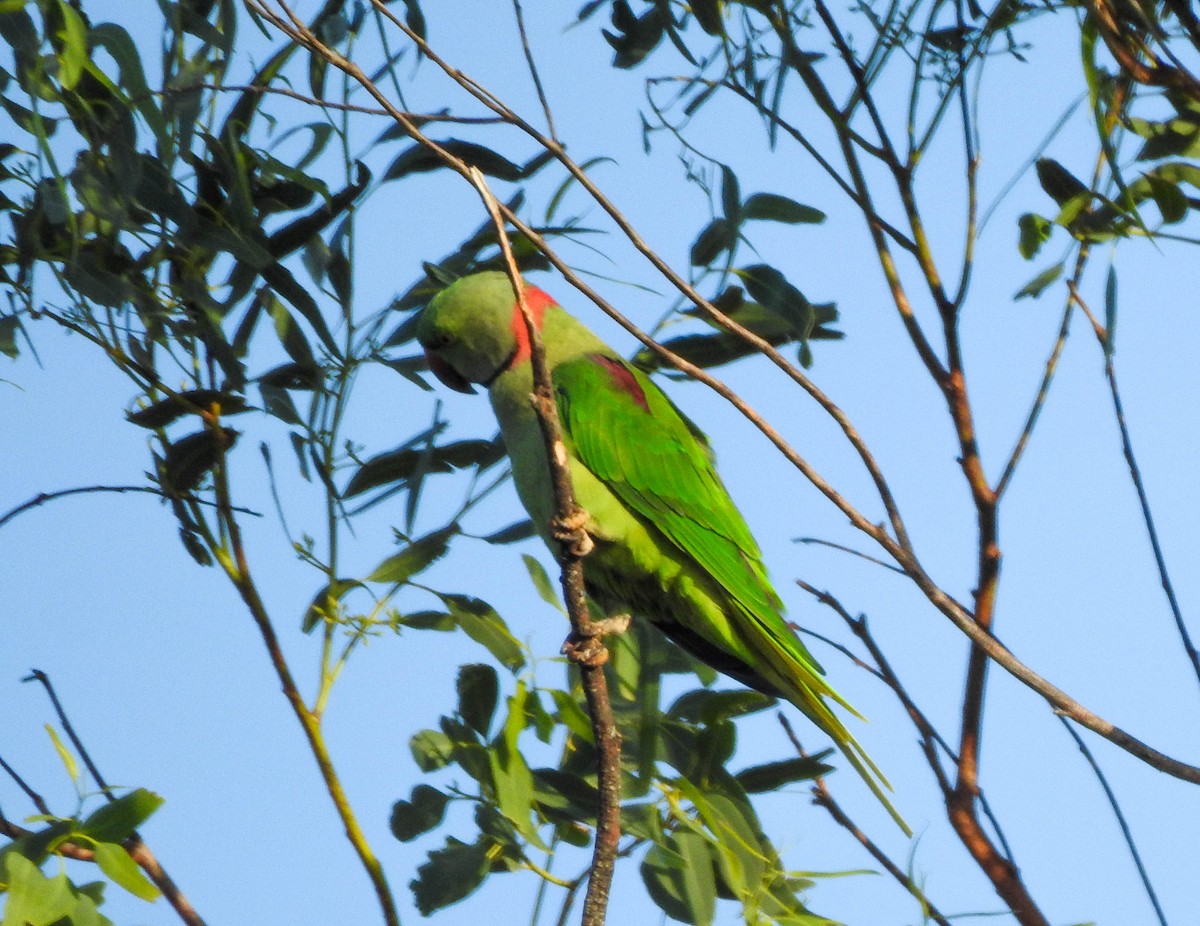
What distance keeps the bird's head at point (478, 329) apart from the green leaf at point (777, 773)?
1070mm

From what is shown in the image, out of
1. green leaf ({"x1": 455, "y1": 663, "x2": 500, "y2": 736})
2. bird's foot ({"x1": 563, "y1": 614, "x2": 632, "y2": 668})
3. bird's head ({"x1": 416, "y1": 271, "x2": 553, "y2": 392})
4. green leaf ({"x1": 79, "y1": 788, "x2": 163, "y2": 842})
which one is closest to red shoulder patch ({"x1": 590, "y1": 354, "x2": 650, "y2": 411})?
bird's head ({"x1": 416, "y1": 271, "x2": 553, "y2": 392})

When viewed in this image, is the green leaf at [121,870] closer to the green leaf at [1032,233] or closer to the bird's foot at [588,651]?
the bird's foot at [588,651]

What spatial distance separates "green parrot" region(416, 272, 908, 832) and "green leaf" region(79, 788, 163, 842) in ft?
3.05

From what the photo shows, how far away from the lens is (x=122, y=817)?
57.8 inches

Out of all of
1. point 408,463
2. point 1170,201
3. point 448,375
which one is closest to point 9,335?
point 408,463

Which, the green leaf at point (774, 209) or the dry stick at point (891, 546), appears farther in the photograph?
the green leaf at point (774, 209)

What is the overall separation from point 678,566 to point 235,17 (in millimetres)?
1207

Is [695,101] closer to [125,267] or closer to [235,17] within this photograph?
[235,17]

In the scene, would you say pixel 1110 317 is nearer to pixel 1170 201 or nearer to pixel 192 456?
pixel 1170 201

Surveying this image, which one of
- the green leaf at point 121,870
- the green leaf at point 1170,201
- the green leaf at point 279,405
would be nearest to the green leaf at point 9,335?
the green leaf at point 279,405

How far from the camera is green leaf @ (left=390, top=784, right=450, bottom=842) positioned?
1.78m

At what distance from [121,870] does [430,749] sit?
448mm

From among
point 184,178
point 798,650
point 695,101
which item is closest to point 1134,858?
point 798,650

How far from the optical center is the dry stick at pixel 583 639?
1456 mm
